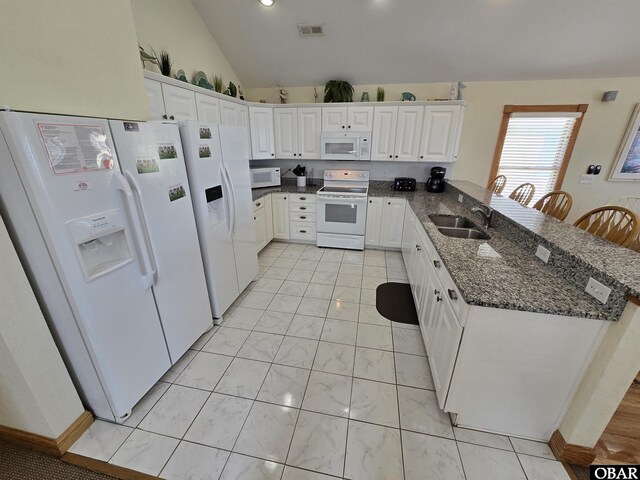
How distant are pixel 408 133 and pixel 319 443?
3676mm

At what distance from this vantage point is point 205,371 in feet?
6.25

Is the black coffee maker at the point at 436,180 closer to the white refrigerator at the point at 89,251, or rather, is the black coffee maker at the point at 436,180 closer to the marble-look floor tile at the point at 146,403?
the white refrigerator at the point at 89,251

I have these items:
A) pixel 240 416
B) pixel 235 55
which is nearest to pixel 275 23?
pixel 235 55

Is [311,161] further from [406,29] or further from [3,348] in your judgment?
[3,348]

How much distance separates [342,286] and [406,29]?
3054 mm

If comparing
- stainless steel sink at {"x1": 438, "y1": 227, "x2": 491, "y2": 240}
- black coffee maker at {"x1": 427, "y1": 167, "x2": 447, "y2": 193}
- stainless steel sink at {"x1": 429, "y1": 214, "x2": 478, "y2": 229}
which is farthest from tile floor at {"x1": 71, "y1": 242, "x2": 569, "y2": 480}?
black coffee maker at {"x1": 427, "y1": 167, "x2": 447, "y2": 193}

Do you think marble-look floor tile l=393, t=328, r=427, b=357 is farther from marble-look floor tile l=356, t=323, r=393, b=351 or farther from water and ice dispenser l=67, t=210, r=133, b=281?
water and ice dispenser l=67, t=210, r=133, b=281

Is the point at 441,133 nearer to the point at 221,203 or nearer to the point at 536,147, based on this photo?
the point at 536,147

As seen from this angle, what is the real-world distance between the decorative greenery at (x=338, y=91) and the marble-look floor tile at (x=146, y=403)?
154 inches

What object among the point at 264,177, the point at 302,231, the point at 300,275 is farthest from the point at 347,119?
the point at 300,275

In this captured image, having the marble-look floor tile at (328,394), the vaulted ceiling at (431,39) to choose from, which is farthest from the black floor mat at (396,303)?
the vaulted ceiling at (431,39)

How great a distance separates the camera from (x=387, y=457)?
1.38m

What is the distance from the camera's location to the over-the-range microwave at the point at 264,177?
12.9 feet

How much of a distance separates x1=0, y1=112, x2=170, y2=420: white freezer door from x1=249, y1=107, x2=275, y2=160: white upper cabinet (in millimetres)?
2701
